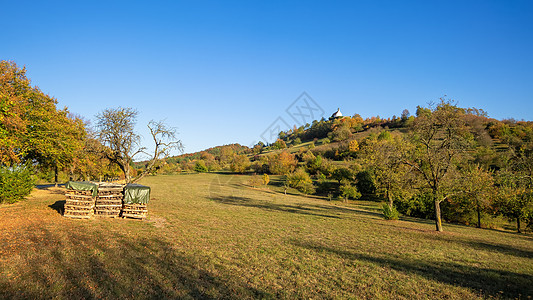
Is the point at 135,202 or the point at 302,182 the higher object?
the point at 135,202

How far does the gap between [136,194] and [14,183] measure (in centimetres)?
1149

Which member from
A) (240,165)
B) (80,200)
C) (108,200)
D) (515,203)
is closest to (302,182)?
(515,203)

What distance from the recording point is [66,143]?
20.9 metres

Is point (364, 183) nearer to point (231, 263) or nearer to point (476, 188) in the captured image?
point (476, 188)

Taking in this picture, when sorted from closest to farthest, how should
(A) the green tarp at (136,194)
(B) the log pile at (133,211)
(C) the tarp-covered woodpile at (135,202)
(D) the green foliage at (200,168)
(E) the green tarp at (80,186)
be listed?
(E) the green tarp at (80,186) < (A) the green tarp at (136,194) < (C) the tarp-covered woodpile at (135,202) < (B) the log pile at (133,211) < (D) the green foliage at (200,168)

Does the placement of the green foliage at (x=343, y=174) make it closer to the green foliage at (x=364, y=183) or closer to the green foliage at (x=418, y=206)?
the green foliage at (x=364, y=183)

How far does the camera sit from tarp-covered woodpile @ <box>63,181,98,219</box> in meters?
15.0

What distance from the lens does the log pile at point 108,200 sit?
52.4 ft

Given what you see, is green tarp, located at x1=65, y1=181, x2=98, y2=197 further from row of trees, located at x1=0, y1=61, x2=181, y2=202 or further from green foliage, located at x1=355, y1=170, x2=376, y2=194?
green foliage, located at x1=355, y1=170, x2=376, y2=194

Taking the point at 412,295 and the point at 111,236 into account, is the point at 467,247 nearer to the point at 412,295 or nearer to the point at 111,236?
the point at 412,295

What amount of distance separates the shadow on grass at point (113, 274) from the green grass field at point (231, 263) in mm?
29

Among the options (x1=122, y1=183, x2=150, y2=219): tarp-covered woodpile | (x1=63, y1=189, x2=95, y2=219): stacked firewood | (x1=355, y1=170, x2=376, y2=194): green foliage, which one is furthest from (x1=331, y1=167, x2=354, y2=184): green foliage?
(x1=63, y1=189, x2=95, y2=219): stacked firewood

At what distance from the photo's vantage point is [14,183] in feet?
61.7

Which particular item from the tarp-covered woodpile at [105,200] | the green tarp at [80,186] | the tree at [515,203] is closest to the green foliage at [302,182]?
the tree at [515,203]
